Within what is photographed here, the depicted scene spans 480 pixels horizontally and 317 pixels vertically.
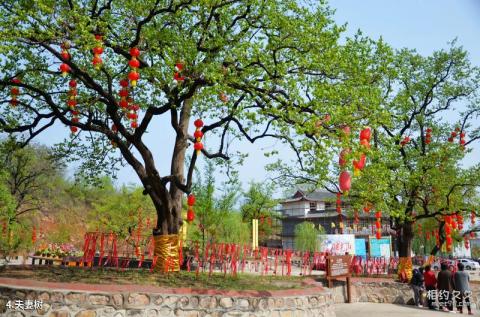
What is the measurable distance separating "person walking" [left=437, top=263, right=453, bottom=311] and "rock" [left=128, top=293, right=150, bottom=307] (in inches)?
395

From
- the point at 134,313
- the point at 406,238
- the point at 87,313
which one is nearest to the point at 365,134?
the point at 134,313

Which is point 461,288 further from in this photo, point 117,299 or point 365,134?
point 117,299

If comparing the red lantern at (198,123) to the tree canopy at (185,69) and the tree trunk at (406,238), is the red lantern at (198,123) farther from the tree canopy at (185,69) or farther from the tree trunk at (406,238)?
the tree trunk at (406,238)

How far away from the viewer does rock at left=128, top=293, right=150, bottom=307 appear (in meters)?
7.50

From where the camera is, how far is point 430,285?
13891mm

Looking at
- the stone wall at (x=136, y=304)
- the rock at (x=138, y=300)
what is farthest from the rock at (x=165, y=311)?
the rock at (x=138, y=300)

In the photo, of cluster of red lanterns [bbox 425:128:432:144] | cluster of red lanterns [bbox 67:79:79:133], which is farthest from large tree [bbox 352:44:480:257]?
cluster of red lanterns [bbox 67:79:79:133]

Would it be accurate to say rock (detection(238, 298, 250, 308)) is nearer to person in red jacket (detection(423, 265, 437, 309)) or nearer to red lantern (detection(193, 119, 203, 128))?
red lantern (detection(193, 119, 203, 128))

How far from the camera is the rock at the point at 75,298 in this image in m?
7.27

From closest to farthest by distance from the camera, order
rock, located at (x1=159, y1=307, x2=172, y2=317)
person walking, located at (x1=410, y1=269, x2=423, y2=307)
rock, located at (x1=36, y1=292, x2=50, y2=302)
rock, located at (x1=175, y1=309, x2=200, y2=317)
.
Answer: rock, located at (x1=36, y1=292, x2=50, y2=302)
rock, located at (x1=159, y1=307, x2=172, y2=317)
rock, located at (x1=175, y1=309, x2=200, y2=317)
person walking, located at (x1=410, y1=269, x2=423, y2=307)

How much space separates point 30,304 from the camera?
7.32 meters

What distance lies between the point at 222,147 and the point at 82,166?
5048mm

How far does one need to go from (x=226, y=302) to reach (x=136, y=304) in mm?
1757

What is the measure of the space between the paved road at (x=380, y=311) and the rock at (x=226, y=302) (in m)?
4.79
